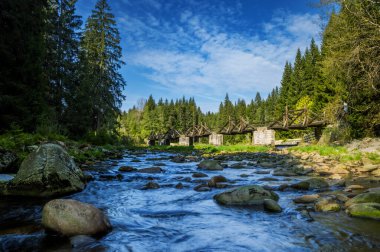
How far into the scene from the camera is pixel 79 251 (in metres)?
2.37

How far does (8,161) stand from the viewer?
209 inches

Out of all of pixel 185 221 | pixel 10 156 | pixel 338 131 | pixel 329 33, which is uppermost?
pixel 329 33

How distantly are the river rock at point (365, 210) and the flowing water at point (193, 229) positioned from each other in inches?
6.0

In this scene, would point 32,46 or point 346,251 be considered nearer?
point 346,251

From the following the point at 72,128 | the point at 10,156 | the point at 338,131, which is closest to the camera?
the point at 10,156

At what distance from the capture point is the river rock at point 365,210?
3.29 meters

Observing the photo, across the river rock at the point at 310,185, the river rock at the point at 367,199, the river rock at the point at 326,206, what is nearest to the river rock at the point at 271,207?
the river rock at the point at 326,206

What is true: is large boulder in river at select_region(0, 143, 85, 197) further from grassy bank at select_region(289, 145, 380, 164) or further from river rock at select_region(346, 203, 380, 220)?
grassy bank at select_region(289, 145, 380, 164)

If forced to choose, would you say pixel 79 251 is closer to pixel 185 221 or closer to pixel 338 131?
A: pixel 185 221

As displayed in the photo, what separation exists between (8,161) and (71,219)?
3.64 meters

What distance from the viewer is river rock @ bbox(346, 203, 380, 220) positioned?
10.8 feet

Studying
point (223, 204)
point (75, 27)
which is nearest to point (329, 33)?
point (223, 204)

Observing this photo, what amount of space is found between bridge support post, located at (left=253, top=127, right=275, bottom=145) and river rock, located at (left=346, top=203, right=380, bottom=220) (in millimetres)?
19375

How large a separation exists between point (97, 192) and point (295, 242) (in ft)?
12.4
